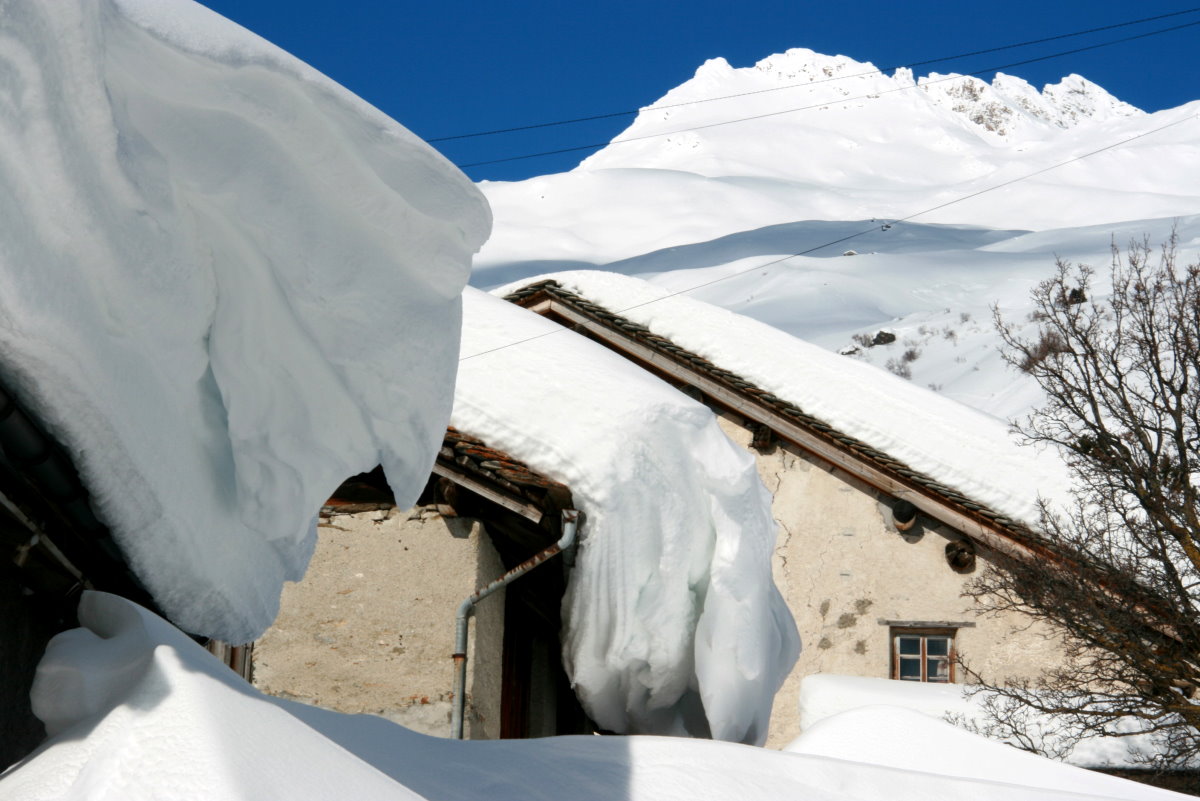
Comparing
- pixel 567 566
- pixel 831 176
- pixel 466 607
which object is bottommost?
pixel 466 607

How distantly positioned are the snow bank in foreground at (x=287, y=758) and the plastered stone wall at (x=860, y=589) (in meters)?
6.66

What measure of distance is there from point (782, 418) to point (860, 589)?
5.46 feet

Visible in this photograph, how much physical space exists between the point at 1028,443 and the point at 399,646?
759 cm

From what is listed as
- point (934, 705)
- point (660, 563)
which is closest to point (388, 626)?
→ point (660, 563)

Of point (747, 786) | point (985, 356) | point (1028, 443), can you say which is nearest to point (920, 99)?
point (985, 356)

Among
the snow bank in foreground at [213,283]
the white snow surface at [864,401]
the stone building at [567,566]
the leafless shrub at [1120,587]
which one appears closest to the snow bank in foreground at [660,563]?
the stone building at [567,566]

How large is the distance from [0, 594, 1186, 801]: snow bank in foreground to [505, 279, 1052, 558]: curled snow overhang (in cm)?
662

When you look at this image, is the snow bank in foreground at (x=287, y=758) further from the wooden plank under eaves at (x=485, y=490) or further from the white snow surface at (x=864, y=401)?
the white snow surface at (x=864, y=401)

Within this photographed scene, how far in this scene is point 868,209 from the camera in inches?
3221

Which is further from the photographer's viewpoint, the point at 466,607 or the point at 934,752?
the point at 466,607

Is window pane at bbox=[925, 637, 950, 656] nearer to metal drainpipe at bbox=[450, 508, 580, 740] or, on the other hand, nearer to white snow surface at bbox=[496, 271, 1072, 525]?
white snow surface at bbox=[496, 271, 1072, 525]

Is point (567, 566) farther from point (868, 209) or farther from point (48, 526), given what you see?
point (868, 209)

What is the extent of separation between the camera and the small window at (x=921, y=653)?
1023cm

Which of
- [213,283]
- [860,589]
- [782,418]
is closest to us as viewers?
Result: [213,283]
